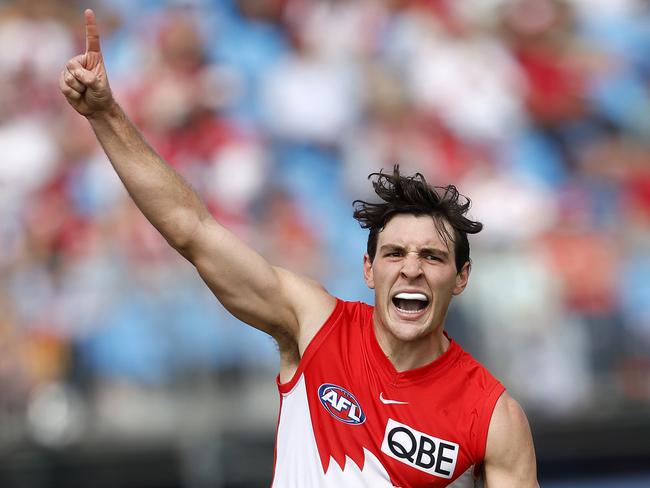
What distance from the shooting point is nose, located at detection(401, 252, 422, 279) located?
4.21 meters

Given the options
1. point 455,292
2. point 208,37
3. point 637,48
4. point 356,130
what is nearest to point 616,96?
point 637,48

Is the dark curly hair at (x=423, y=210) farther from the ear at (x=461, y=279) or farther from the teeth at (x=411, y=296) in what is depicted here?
the teeth at (x=411, y=296)

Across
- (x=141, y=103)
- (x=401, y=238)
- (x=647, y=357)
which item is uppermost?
(x=141, y=103)

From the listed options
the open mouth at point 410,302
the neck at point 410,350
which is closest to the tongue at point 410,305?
the open mouth at point 410,302

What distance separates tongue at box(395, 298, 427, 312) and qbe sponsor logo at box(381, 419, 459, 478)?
0.46 meters

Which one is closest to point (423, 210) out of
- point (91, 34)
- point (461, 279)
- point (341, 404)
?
point (461, 279)

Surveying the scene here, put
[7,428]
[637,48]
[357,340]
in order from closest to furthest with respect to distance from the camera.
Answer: [357,340]
[7,428]
[637,48]

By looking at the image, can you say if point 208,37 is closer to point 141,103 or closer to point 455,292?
point 141,103

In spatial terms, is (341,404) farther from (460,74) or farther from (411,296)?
(460,74)

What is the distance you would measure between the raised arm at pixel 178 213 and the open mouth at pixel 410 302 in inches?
14.6

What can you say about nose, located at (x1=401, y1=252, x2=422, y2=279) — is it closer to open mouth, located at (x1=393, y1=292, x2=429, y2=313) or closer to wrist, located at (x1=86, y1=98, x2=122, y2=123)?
open mouth, located at (x1=393, y1=292, x2=429, y2=313)

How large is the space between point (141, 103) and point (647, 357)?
529 cm

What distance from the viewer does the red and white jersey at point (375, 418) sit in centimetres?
419

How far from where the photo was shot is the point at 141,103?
11.1m
